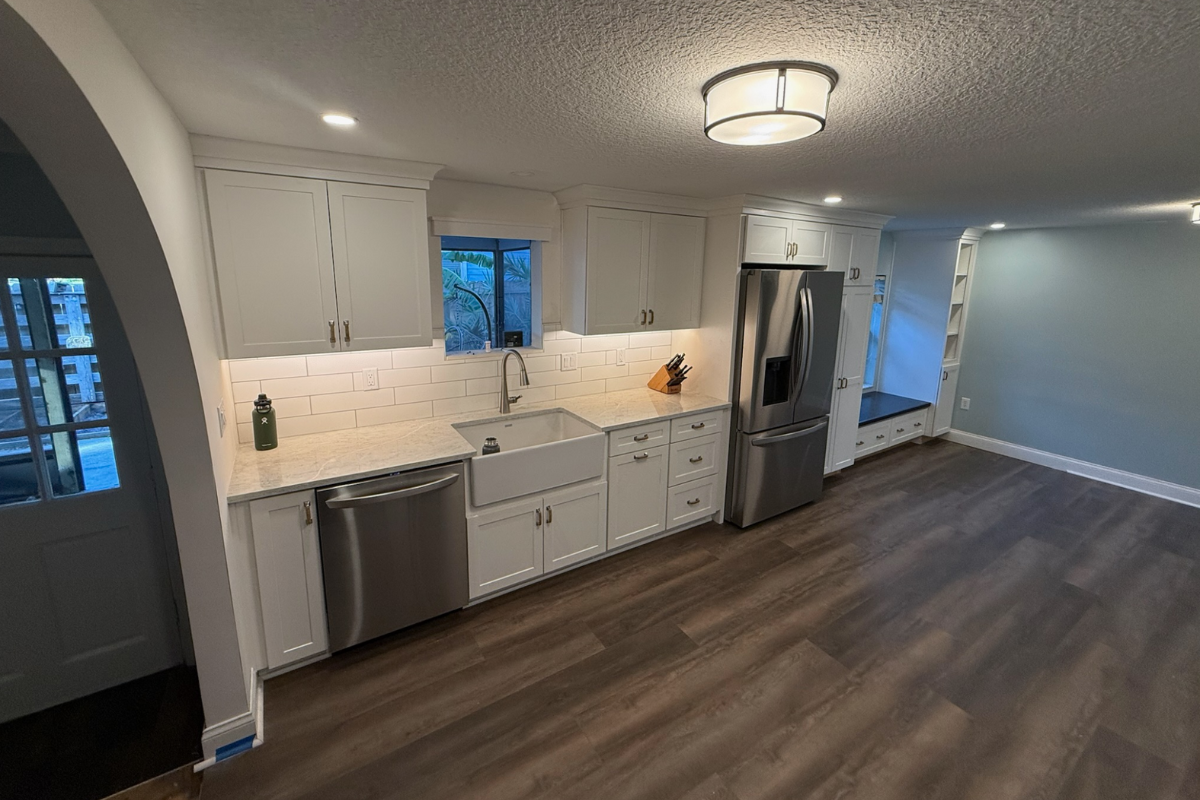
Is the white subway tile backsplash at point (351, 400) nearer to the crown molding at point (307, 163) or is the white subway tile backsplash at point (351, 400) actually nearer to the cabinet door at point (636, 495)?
the crown molding at point (307, 163)

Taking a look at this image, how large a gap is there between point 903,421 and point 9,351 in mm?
6214

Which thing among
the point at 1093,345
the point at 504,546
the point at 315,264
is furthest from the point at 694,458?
the point at 1093,345

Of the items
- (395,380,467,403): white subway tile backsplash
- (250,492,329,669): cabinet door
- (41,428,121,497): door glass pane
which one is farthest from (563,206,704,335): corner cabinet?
(41,428,121,497): door glass pane

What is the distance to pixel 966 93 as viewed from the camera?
4.83 feet

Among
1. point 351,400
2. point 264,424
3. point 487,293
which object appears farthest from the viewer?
point 487,293

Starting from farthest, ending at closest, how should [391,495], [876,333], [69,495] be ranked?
1. [876,333]
2. [391,495]
3. [69,495]

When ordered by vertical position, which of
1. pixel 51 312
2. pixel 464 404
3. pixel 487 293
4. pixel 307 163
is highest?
pixel 307 163

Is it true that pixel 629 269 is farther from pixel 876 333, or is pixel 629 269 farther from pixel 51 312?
pixel 876 333

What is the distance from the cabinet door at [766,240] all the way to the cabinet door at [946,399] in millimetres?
3001

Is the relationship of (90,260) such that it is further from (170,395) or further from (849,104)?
(849,104)

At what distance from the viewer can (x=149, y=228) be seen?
1.33 meters

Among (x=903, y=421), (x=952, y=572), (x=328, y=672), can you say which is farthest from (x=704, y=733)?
(x=903, y=421)

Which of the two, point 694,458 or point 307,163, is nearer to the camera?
point 307,163

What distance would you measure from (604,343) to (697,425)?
85 centimetres
